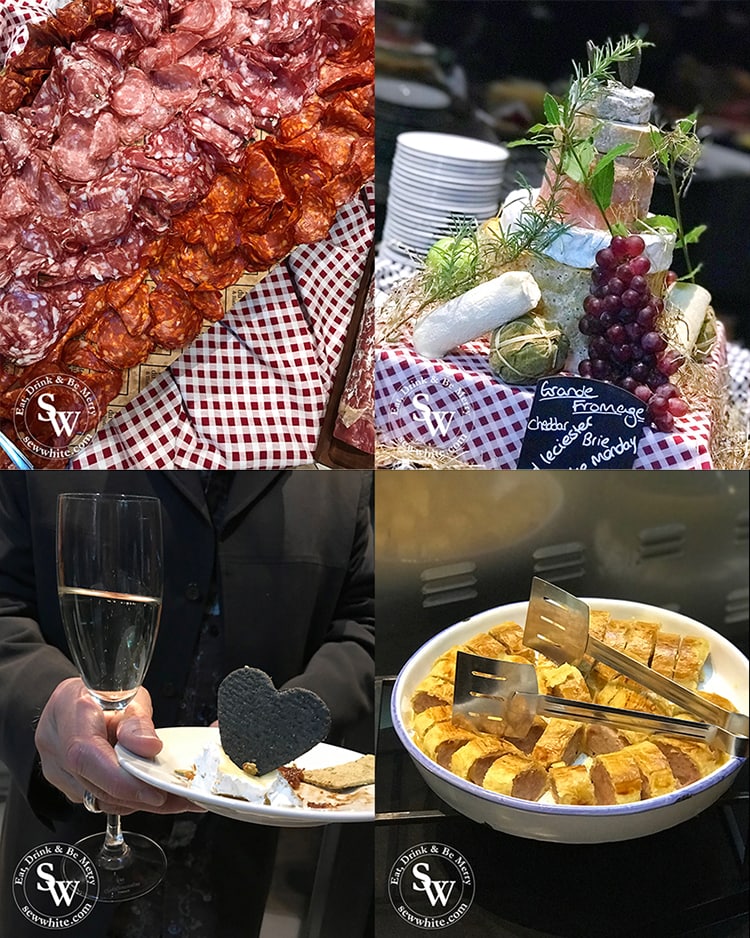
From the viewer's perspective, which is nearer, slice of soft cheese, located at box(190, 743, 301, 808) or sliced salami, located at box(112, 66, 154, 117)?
sliced salami, located at box(112, 66, 154, 117)

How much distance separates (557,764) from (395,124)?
75 cm

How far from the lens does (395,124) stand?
42.3 inches

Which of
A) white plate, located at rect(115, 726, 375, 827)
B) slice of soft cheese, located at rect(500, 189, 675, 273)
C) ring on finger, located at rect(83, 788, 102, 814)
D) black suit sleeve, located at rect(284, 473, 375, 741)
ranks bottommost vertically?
ring on finger, located at rect(83, 788, 102, 814)

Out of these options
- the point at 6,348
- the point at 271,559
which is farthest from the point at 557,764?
the point at 6,348

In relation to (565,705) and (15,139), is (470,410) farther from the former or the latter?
(15,139)

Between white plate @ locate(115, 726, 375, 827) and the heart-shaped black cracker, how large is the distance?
0.07ft

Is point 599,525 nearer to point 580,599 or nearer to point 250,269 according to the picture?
point 580,599

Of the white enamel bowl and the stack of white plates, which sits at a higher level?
the stack of white plates

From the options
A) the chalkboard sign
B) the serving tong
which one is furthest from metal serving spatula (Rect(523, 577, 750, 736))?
the chalkboard sign

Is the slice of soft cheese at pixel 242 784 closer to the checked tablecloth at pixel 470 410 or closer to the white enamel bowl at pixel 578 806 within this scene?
the white enamel bowl at pixel 578 806

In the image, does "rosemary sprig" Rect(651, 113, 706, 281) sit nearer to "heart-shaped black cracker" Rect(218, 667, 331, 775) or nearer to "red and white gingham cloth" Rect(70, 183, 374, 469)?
"red and white gingham cloth" Rect(70, 183, 374, 469)

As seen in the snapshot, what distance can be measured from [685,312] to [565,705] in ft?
1.56

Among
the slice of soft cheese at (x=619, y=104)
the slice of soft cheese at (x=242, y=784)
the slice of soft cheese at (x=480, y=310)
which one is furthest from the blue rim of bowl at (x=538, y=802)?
the slice of soft cheese at (x=619, y=104)

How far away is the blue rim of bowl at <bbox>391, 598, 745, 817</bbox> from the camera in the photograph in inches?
45.1
